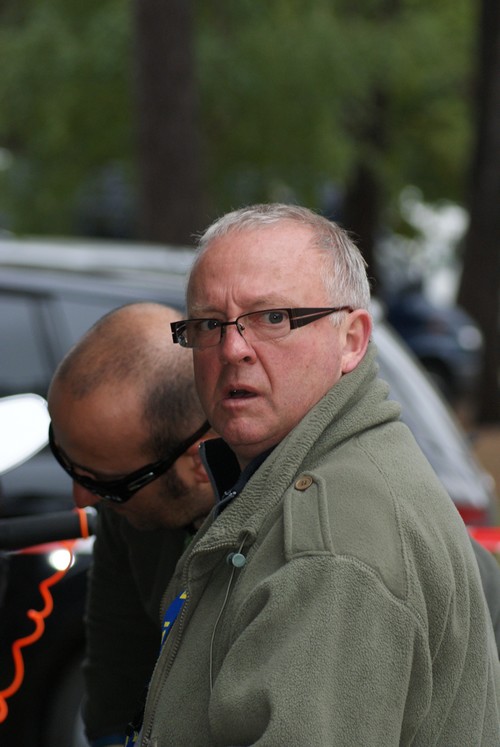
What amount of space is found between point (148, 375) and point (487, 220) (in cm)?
1240

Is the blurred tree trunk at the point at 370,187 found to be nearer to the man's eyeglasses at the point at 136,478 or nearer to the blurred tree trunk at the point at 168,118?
the blurred tree trunk at the point at 168,118

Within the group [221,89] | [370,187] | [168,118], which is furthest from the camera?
[370,187]

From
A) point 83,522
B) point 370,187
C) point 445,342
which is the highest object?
point 83,522

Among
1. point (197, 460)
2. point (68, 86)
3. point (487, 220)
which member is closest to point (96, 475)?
point (197, 460)

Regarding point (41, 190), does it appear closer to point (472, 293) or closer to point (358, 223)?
point (472, 293)

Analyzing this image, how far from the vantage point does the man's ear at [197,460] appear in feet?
7.02

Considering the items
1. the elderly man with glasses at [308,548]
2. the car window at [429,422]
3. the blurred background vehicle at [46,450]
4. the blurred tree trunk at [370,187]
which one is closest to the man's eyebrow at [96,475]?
the elderly man with glasses at [308,548]

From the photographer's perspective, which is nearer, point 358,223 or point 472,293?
point 472,293

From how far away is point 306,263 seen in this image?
67.1 inches

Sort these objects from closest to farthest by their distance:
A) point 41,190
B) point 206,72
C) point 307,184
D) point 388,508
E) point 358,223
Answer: point 388,508 < point 206,72 < point 307,184 < point 41,190 < point 358,223

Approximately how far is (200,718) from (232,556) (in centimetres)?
20

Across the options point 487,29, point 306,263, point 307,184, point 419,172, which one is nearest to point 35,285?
point 306,263

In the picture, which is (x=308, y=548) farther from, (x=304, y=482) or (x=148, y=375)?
(x=148, y=375)

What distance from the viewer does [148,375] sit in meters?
2.12
